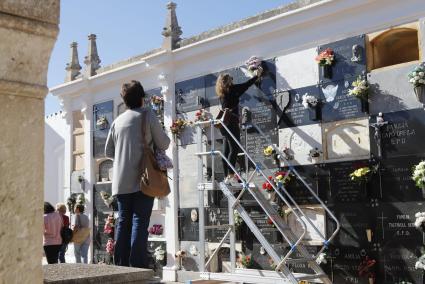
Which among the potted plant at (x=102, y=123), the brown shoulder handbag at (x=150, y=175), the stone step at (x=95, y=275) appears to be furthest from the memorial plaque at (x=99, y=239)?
the stone step at (x=95, y=275)

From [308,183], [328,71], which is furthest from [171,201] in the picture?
[328,71]

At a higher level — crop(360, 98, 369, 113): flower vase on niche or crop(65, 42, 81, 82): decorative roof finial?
crop(65, 42, 81, 82): decorative roof finial

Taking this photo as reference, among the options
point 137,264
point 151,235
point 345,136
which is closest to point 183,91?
point 151,235

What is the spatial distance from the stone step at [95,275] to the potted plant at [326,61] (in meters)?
5.89

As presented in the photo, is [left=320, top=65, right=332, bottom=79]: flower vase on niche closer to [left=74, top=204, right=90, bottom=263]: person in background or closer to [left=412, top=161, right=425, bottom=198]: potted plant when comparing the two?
[left=412, top=161, right=425, bottom=198]: potted plant

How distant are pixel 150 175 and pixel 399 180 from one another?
158 inches

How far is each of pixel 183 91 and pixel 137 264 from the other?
6.36m

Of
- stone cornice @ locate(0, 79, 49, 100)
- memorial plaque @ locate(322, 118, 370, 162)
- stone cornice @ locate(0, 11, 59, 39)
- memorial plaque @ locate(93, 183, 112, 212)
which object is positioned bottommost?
memorial plaque @ locate(93, 183, 112, 212)

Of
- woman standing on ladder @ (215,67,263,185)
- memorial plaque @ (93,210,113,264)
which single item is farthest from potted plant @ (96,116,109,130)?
woman standing on ladder @ (215,67,263,185)

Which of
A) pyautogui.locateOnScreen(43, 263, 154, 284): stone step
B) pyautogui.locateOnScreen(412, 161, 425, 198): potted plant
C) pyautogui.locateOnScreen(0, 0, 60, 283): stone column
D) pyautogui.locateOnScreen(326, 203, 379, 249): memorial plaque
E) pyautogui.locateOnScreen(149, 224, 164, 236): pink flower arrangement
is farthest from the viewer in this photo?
pyautogui.locateOnScreen(149, 224, 164, 236): pink flower arrangement

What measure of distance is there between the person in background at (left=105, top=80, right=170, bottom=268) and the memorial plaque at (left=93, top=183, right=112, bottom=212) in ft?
24.2

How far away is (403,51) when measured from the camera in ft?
25.0

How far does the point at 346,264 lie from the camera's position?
7383 millimetres

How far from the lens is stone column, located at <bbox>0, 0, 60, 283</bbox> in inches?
61.2
